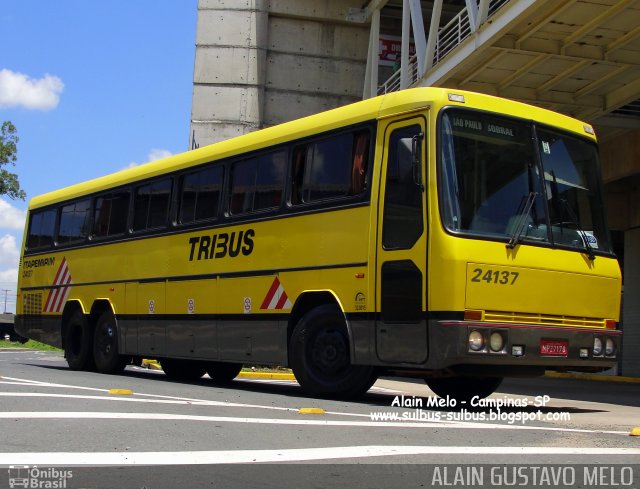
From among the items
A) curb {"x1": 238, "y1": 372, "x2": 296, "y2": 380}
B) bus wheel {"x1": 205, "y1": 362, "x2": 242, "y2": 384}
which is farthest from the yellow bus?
curb {"x1": 238, "y1": 372, "x2": 296, "y2": 380}

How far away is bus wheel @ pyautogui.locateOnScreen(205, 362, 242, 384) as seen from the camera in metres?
16.9

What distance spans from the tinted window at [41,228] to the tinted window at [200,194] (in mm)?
5499

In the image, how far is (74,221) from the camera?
18.8m

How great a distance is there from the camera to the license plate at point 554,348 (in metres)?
10.6

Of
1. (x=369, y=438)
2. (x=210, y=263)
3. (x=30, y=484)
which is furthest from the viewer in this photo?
(x=210, y=263)

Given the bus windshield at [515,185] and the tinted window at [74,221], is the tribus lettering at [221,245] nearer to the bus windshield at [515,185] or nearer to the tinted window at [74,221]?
the bus windshield at [515,185]

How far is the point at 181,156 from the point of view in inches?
617

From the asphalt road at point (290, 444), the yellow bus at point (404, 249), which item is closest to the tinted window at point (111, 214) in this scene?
the yellow bus at point (404, 249)

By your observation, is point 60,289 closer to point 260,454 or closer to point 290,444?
point 290,444

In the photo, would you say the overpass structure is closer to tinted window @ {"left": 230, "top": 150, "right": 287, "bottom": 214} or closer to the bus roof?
the bus roof

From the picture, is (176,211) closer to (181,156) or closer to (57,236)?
(181,156)

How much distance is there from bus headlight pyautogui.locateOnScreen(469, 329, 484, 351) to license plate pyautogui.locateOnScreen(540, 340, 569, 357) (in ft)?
2.72

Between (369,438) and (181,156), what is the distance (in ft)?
28.8

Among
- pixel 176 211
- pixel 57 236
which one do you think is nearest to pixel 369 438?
pixel 176 211
